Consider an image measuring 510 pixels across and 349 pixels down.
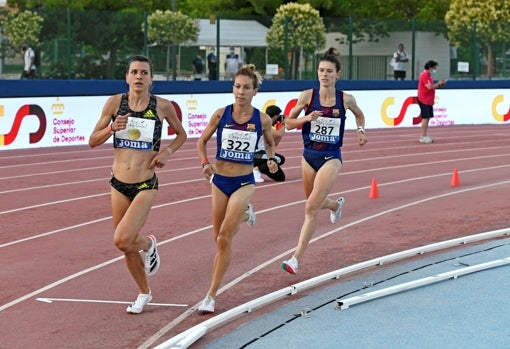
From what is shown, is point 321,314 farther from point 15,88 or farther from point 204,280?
point 15,88

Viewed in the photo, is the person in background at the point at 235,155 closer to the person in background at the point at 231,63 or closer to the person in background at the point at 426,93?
the person in background at the point at 426,93

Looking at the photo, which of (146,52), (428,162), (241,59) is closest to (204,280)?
(428,162)

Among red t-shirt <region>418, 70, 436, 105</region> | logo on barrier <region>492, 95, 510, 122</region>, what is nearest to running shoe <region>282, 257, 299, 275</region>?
red t-shirt <region>418, 70, 436, 105</region>

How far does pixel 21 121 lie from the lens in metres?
23.5

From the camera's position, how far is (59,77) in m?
28.7

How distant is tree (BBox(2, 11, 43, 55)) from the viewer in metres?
27.6

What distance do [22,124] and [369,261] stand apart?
13721 millimetres

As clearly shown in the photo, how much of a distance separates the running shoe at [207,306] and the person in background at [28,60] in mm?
19275

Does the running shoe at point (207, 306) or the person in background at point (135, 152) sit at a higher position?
the person in background at point (135, 152)

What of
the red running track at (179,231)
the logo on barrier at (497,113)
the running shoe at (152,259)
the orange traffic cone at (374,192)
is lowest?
the red running track at (179,231)

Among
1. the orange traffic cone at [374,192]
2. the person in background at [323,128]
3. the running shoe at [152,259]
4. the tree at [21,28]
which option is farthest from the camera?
the tree at [21,28]

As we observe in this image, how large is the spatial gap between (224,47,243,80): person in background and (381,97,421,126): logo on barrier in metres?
4.37

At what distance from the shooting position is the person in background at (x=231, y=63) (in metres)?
32.3

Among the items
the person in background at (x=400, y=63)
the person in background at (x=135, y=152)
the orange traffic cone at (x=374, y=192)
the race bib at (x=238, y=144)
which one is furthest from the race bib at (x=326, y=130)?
the person in background at (x=400, y=63)
